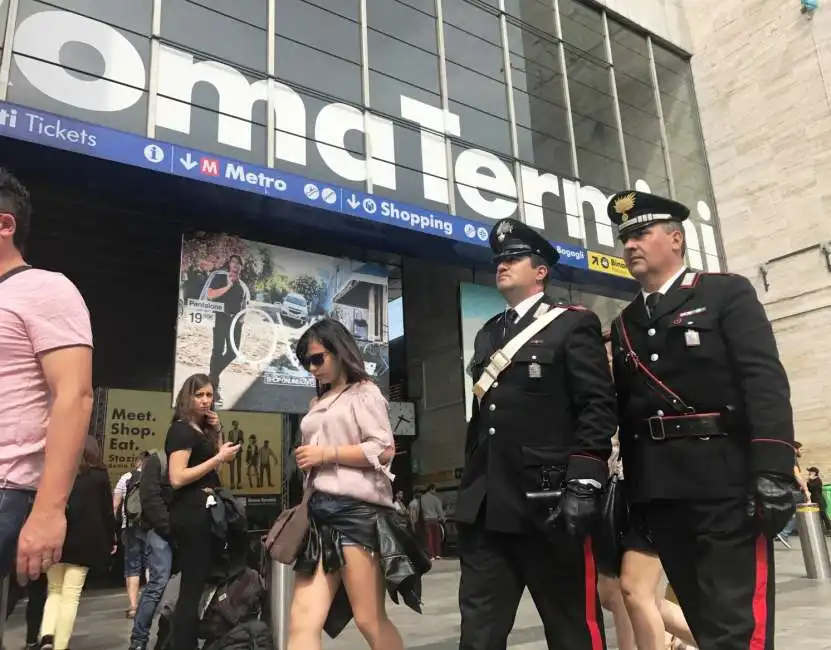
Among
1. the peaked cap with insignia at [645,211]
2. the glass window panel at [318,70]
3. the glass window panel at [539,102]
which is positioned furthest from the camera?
the glass window panel at [539,102]

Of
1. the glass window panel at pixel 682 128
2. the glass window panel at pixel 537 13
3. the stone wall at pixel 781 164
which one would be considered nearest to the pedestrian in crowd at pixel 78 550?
the glass window panel at pixel 537 13

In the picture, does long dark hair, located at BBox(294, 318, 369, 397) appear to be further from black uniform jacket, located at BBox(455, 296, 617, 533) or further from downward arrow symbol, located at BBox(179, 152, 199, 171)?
downward arrow symbol, located at BBox(179, 152, 199, 171)

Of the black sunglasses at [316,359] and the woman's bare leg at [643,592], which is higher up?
the black sunglasses at [316,359]

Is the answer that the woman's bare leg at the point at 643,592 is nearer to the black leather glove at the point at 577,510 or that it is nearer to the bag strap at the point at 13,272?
the black leather glove at the point at 577,510

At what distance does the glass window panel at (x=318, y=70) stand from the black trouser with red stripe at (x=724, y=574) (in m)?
11.1

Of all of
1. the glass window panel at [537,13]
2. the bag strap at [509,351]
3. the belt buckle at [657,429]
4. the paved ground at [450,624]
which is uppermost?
the glass window panel at [537,13]

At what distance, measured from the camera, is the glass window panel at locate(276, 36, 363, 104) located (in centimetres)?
1187

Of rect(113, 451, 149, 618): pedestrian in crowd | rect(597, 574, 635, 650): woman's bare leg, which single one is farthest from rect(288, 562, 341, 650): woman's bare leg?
rect(113, 451, 149, 618): pedestrian in crowd

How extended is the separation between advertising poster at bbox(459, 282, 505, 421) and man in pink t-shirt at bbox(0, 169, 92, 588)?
12.1 m

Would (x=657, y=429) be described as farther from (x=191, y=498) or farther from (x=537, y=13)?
(x=537, y=13)

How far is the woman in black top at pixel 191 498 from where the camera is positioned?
4.10 meters

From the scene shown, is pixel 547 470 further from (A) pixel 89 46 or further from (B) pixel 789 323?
(B) pixel 789 323

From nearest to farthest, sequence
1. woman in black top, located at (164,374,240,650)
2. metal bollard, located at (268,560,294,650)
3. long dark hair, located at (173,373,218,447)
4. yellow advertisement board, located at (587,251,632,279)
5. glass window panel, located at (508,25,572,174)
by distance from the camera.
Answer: woman in black top, located at (164,374,240,650)
long dark hair, located at (173,373,218,447)
metal bollard, located at (268,560,294,650)
yellow advertisement board, located at (587,251,632,279)
glass window panel, located at (508,25,572,174)

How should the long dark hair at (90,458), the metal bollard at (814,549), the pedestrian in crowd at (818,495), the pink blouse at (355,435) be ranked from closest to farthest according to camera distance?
1. the pink blouse at (355,435)
2. the long dark hair at (90,458)
3. the metal bollard at (814,549)
4. the pedestrian in crowd at (818,495)
